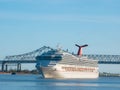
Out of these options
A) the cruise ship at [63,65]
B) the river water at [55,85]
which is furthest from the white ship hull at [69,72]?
the river water at [55,85]

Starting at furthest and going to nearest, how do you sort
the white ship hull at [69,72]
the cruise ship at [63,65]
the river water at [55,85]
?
the cruise ship at [63,65], the white ship hull at [69,72], the river water at [55,85]

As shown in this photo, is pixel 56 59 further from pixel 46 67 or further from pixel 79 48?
pixel 79 48

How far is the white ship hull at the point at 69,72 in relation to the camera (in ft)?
481

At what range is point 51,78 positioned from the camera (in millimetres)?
146750

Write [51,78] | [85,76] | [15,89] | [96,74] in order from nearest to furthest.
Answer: [15,89] < [51,78] < [85,76] < [96,74]

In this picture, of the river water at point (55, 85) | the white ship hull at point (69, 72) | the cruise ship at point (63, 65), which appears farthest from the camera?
the cruise ship at point (63, 65)

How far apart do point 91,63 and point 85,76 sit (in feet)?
30.3

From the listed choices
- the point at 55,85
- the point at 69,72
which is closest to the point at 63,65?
the point at 69,72

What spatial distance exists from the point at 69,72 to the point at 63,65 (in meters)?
3.85

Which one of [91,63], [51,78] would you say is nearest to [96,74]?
[91,63]

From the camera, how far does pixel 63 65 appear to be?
153 meters

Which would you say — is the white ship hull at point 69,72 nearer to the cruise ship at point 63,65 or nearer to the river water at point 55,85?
the cruise ship at point 63,65

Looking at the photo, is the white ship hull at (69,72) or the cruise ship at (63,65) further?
the cruise ship at (63,65)

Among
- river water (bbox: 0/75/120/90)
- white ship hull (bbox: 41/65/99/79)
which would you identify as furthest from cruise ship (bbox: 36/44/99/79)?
river water (bbox: 0/75/120/90)
